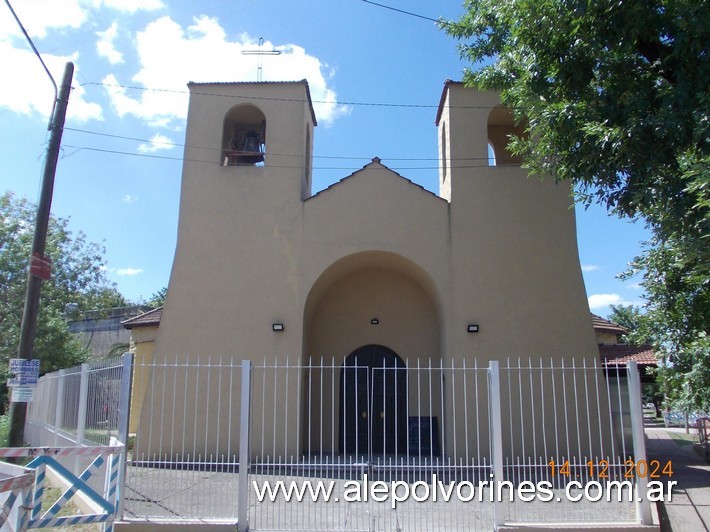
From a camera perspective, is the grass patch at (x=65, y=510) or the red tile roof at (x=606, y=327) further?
the red tile roof at (x=606, y=327)

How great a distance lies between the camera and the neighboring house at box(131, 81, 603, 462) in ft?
39.6

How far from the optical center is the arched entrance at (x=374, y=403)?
43.6 feet

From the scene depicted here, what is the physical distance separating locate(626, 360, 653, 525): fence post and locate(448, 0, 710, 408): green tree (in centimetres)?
107

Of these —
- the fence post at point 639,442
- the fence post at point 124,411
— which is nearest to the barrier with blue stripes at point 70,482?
the fence post at point 124,411

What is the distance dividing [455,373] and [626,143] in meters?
6.03

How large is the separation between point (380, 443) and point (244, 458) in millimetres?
6420

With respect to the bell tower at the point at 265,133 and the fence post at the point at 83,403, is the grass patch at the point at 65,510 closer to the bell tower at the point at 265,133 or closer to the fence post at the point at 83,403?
the fence post at the point at 83,403

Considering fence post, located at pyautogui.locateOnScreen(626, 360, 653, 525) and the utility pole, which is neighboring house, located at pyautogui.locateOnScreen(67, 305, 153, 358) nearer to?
the utility pole

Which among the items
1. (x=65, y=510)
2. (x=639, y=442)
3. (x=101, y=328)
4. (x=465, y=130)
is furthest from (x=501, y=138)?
(x=101, y=328)

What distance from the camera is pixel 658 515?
7398 mm

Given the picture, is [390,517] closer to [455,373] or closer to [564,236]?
[455,373]

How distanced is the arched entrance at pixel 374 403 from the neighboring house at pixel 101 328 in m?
25.3

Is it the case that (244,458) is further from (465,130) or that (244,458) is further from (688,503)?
(465,130)

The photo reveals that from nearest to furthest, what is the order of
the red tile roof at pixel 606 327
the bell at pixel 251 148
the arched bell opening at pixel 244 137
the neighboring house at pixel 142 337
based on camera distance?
the arched bell opening at pixel 244 137
the bell at pixel 251 148
the red tile roof at pixel 606 327
the neighboring house at pixel 142 337
